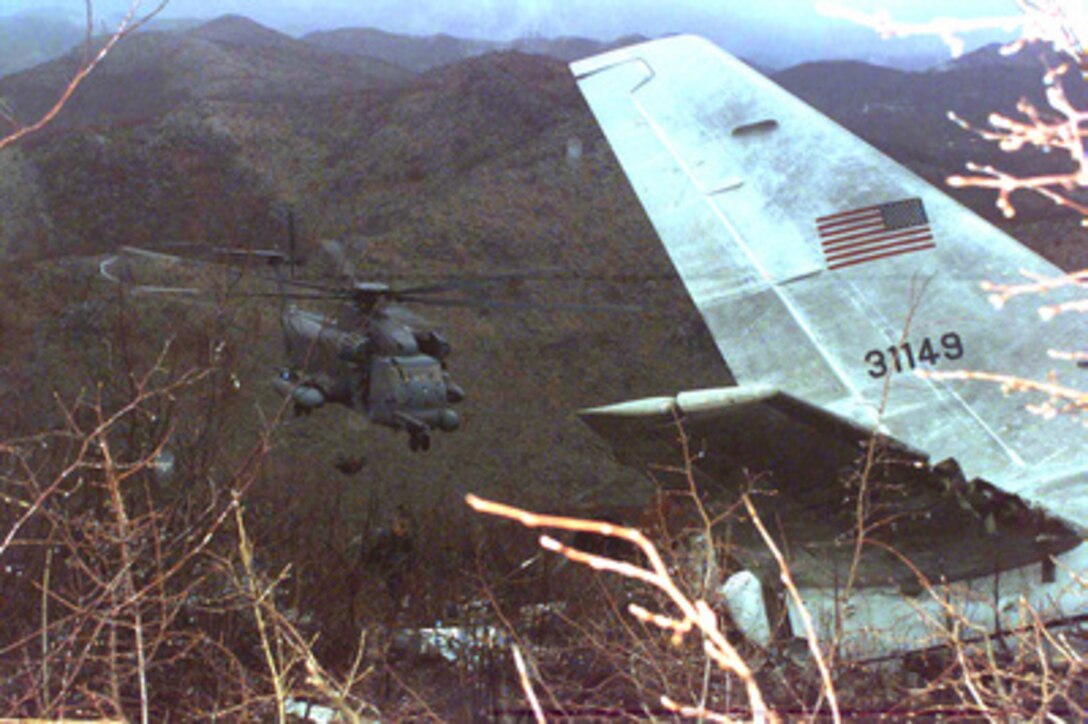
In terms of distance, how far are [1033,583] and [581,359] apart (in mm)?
33056

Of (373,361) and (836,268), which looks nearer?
(836,268)

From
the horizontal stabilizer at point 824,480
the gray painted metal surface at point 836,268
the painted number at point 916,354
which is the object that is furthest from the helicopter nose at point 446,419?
the horizontal stabilizer at point 824,480

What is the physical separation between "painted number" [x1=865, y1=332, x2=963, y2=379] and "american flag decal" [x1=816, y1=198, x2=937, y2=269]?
22.3 inches

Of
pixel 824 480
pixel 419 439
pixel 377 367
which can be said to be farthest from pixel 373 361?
pixel 824 480

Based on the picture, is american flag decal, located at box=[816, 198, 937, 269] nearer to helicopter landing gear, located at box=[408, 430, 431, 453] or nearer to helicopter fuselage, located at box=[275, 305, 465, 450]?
helicopter fuselage, located at box=[275, 305, 465, 450]

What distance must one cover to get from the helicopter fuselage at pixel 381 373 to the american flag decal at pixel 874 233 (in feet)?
26.9

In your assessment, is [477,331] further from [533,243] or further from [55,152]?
[55,152]

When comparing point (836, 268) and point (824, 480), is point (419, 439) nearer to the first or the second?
point (836, 268)

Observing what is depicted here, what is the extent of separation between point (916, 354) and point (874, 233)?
2.61 feet

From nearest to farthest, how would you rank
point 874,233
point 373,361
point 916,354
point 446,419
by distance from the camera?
point 916,354, point 874,233, point 373,361, point 446,419

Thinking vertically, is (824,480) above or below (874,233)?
below

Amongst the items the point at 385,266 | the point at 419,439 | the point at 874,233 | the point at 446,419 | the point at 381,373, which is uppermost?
the point at 874,233

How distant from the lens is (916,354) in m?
6.79

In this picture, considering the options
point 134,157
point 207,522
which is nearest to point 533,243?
point 134,157
